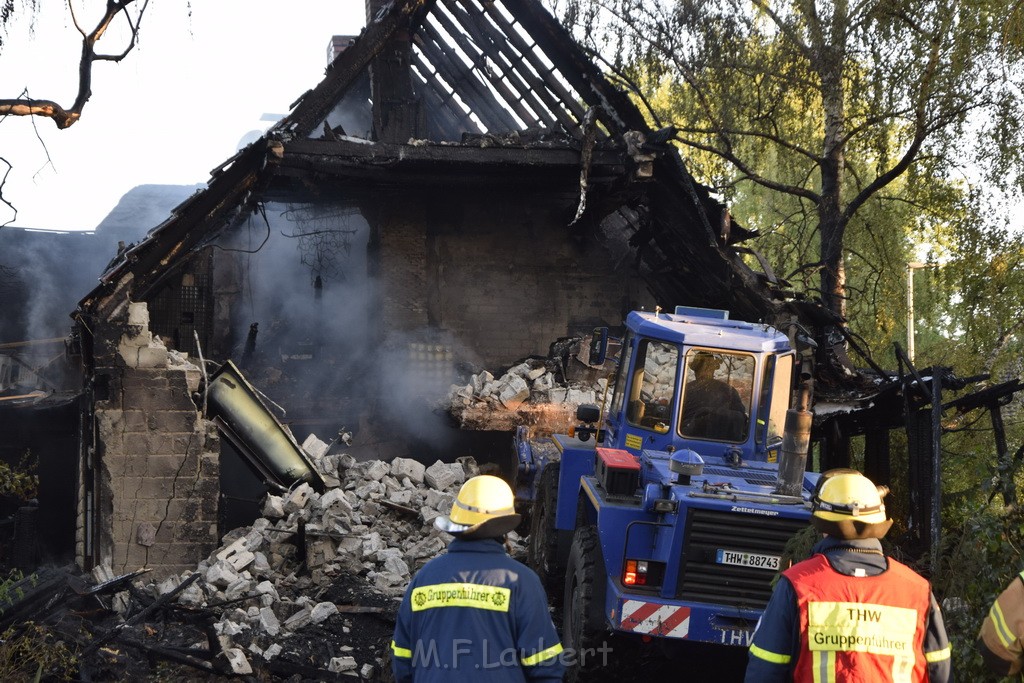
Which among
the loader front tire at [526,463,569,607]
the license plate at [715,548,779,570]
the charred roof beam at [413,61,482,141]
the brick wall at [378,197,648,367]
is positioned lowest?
the loader front tire at [526,463,569,607]

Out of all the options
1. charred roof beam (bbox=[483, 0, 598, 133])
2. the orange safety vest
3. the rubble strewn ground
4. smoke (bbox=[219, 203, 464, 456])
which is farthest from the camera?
smoke (bbox=[219, 203, 464, 456])

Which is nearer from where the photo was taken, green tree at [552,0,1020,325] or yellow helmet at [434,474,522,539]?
yellow helmet at [434,474,522,539]

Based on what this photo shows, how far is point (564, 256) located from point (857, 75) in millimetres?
5240

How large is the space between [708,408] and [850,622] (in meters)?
3.72

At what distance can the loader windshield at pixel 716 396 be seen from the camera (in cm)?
711

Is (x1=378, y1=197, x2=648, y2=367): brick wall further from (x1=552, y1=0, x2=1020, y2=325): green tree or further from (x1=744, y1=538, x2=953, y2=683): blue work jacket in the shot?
(x1=744, y1=538, x2=953, y2=683): blue work jacket

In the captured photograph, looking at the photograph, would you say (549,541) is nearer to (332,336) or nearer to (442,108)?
(332,336)

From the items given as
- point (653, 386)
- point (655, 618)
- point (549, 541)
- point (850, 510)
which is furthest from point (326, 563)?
point (850, 510)

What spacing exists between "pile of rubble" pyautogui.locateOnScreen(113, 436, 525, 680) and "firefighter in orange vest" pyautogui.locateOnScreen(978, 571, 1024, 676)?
5179mm

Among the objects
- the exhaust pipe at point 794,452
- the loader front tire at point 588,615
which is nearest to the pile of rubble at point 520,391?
the loader front tire at point 588,615

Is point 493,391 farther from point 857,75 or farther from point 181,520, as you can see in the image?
point 857,75

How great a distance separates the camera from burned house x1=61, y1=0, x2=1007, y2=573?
10453 millimetres

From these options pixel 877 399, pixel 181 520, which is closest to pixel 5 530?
pixel 181 520

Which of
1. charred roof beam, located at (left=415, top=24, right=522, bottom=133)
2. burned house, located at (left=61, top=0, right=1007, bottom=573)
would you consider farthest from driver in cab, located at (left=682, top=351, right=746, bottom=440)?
charred roof beam, located at (left=415, top=24, right=522, bottom=133)
